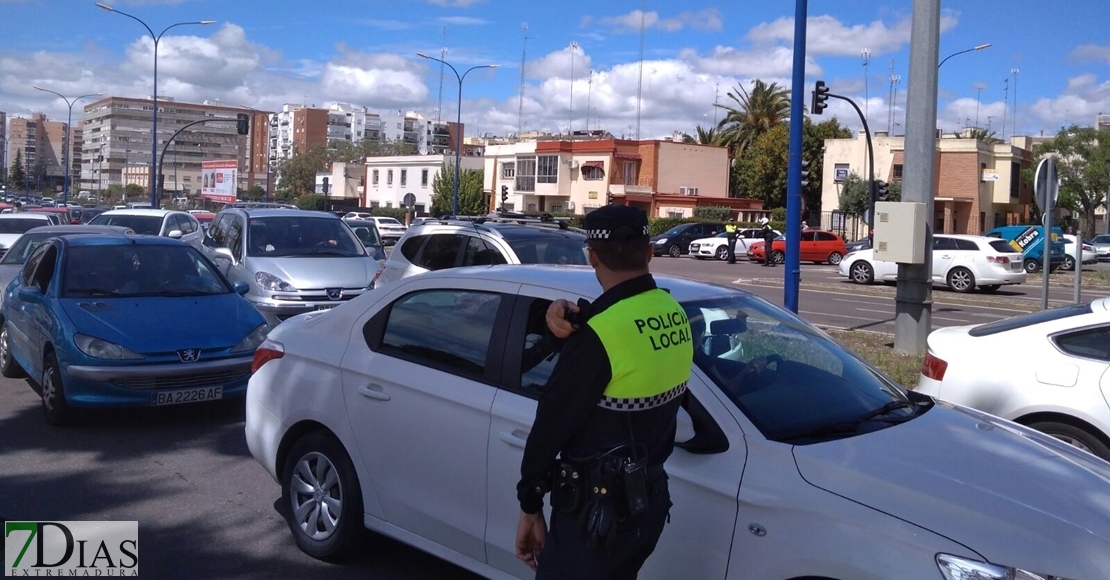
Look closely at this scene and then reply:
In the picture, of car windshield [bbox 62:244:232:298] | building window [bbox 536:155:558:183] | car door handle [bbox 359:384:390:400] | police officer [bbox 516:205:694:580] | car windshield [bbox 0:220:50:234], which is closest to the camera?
police officer [bbox 516:205:694:580]

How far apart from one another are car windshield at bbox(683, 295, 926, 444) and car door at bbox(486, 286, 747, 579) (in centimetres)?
20

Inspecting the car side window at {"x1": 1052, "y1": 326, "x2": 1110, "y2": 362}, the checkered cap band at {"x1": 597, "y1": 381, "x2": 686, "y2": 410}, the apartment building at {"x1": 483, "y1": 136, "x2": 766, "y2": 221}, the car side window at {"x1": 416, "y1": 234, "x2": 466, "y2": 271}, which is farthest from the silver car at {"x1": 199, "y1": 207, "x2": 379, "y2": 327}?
the apartment building at {"x1": 483, "y1": 136, "x2": 766, "y2": 221}

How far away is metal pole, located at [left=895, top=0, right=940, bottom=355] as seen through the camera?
11375mm

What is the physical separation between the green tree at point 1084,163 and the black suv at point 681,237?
25.1 m

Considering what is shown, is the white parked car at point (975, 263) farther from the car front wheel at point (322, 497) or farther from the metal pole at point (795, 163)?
the car front wheel at point (322, 497)

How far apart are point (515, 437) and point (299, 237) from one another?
10789 millimetres

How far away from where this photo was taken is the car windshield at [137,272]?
9.00 meters

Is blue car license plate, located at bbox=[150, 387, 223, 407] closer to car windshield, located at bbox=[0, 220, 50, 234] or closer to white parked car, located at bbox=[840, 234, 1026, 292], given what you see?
car windshield, located at bbox=[0, 220, 50, 234]

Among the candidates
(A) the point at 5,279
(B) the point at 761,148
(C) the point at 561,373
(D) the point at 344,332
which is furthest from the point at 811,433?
(B) the point at 761,148

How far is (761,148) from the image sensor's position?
69.0 m

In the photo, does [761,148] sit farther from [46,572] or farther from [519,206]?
[46,572]

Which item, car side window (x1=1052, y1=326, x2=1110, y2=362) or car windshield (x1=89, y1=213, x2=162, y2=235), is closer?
car side window (x1=1052, y1=326, x2=1110, y2=362)

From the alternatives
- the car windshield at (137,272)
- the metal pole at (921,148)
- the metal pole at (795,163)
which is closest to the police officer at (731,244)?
the metal pole at (795,163)

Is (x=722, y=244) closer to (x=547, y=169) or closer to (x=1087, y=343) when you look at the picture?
(x=547, y=169)
